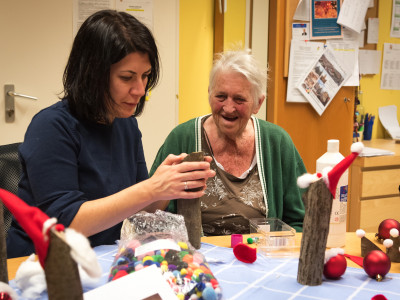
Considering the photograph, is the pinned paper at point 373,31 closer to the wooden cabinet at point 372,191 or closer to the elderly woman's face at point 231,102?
the wooden cabinet at point 372,191

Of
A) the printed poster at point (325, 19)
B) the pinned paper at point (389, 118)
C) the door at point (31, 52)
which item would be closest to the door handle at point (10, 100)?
the door at point (31, 52)

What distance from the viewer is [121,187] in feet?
4.94

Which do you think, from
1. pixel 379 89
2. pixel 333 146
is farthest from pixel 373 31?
pixel 333 146

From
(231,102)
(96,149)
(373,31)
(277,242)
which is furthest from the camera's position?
(373,31)

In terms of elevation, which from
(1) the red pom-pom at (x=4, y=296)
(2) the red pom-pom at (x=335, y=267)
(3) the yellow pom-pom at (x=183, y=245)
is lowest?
(2) the red pom-pom at (x=335, y=267)

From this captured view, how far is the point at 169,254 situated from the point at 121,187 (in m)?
0.56

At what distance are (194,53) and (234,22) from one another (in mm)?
350

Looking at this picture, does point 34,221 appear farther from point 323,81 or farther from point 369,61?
point 369,61

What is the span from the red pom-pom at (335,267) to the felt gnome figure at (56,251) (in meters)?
0.62

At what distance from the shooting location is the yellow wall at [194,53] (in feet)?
10.2

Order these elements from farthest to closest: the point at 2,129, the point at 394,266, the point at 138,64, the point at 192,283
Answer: the point at 2,129
the point at 138,64
the point at 394,266
the point at 192,283

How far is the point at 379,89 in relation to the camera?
3.80 metres

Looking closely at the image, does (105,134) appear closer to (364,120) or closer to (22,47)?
(22,47)

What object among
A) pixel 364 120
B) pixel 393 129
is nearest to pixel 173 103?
pixel 364 120
